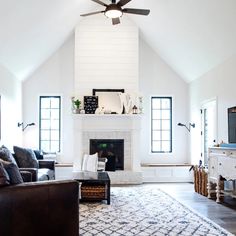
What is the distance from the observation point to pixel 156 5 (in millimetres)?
6906

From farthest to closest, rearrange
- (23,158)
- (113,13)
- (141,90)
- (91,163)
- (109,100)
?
(141,90) → (109,100) → (91,163) → (23,158) → (113,13)

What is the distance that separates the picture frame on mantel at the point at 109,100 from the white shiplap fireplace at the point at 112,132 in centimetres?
20

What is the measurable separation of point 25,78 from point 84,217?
5.40m

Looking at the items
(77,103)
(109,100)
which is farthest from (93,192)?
(109,100)

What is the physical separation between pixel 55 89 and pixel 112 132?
2.03 metres

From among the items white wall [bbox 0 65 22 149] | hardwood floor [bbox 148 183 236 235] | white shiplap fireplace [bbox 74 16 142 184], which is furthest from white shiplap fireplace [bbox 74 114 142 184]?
white wall [bbox 0 65 22 149]

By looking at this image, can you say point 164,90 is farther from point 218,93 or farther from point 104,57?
point 218,93

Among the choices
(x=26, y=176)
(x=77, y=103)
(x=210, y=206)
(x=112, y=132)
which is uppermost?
(x=77, y=103)

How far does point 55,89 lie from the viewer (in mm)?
9094

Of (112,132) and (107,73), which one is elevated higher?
(107,73)

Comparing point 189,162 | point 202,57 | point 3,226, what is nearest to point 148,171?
point 189,162

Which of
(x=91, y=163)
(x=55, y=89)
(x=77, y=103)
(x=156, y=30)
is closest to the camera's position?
(x=91, y=163)

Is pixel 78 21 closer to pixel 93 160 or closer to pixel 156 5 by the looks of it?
pixel 156 5

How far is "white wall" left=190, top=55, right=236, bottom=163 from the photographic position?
6254 mm
